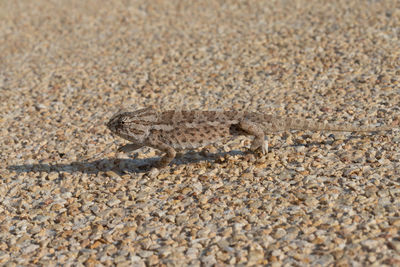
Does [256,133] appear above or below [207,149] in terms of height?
above

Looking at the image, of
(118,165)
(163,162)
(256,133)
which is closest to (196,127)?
(163,162)

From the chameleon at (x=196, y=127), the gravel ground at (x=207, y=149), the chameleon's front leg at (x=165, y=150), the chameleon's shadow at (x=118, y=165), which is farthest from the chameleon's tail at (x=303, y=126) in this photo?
Result: the chameleon's front leg at (x=165, y=150)

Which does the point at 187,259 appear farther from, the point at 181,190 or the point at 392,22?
the point at 392,22

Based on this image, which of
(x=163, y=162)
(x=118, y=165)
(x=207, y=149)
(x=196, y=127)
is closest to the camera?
(x=196, y=127)

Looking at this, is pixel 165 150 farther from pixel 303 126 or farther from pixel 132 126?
pixel 303 126

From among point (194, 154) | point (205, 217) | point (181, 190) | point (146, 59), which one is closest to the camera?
point (205, 217)

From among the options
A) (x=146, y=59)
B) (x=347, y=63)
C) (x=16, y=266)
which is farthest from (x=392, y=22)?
(x=16, y=266)

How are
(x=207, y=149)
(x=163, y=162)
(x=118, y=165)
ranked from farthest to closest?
(x=207, y=149) → (x=118, y=165) → (x=163, y=162)
